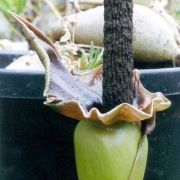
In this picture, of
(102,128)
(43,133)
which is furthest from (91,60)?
(102,128)

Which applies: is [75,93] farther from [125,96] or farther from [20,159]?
[20,159]

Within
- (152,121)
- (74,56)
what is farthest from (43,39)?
(74,56)

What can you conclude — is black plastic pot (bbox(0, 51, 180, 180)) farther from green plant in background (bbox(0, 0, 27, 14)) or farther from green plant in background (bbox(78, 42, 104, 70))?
green plant in background (bbox(0, 0, 27, 14))

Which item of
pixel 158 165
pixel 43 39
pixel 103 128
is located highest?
pixel 43 39

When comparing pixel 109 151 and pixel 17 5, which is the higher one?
pixel 17 5

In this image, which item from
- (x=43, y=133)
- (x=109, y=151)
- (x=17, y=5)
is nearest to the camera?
(x=109, y=151)

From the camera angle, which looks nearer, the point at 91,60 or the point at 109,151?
the point at 109,151

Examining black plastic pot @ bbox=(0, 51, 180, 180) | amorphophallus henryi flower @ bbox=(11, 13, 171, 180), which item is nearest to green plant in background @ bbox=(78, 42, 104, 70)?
black plastic pot @ bbox=(0, 51, 180, 180)

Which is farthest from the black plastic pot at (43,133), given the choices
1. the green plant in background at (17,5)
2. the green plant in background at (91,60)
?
the green plant in background at (17,5)

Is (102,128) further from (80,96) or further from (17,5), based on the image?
(17,5)
